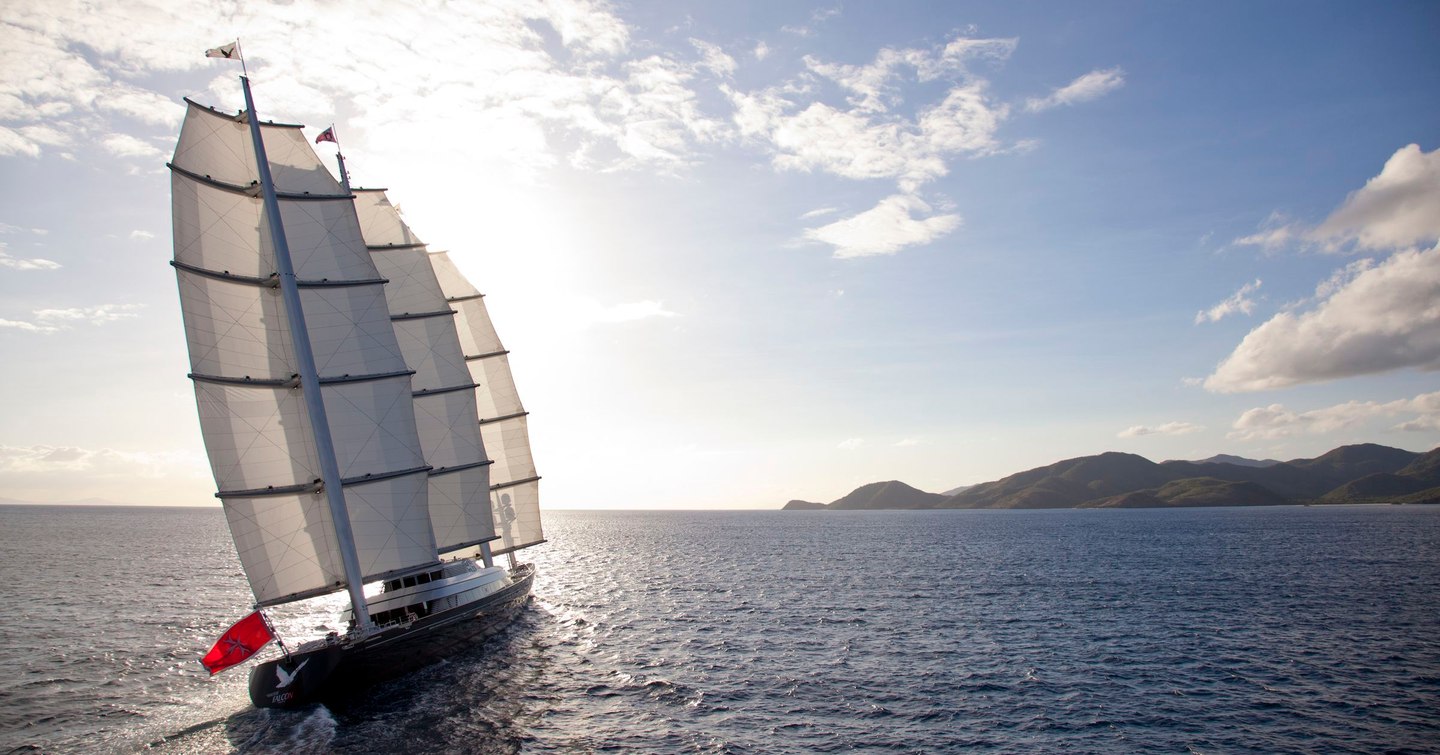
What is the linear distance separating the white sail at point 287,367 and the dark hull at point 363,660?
4.14 meters

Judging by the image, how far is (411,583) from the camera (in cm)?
4284

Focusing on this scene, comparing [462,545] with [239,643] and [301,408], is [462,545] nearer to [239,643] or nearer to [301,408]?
[301,408]

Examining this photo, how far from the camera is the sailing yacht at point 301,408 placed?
3488 cm

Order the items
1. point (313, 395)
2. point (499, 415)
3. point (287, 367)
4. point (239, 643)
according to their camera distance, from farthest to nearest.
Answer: point (499, 415)
point (287, 367)
point (313, 395)
point (239, 643)

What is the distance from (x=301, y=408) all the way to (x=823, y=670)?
31505 millimetres

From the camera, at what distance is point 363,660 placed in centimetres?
3472

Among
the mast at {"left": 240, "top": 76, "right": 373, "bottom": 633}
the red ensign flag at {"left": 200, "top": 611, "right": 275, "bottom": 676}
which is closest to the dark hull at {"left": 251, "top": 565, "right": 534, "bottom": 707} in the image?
the red ensign flag at {"left": 200, "top": 611, "right": 275, "bottom": 676}

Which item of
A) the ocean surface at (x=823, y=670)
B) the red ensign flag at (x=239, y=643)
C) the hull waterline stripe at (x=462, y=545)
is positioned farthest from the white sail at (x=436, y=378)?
the red ensign flag at (x=239, y=643)

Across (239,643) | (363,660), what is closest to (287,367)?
(239,643)

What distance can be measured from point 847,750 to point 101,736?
30.5 m

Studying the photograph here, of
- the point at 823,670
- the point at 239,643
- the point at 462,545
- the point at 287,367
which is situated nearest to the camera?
the point at 239,643

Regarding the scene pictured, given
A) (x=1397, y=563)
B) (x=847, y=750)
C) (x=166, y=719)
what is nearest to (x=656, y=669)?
(x=847, y=750)

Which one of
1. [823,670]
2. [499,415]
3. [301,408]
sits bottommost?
[823,670]

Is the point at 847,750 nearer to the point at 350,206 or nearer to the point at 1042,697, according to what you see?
the point at 1042,697
